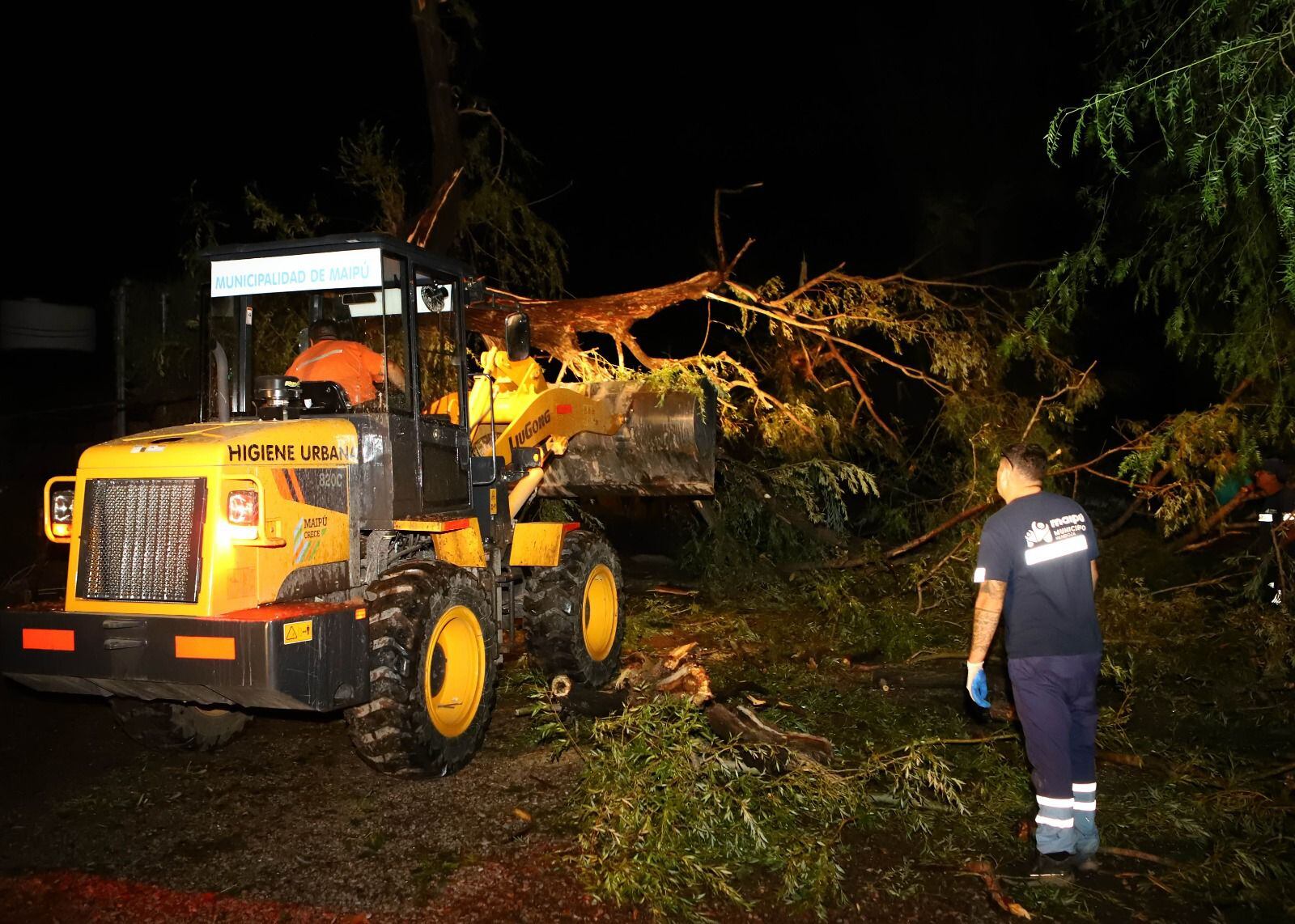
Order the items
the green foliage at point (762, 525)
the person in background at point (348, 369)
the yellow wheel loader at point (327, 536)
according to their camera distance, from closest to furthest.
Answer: the yellow wheel loader at point (327, 536) < the person in background at point (348, 369) < the green foliage at point (762, 525)

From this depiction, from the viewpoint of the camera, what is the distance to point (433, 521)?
5.42 m

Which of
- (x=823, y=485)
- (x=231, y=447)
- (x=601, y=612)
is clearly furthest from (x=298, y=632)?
(x=823, y=485)

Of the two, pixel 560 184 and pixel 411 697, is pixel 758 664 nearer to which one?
pixel 411 697

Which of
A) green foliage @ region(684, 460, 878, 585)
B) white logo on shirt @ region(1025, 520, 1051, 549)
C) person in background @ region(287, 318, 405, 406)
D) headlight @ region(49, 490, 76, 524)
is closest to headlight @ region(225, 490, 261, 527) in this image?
person in background @ region(287, 318, 405, 406)

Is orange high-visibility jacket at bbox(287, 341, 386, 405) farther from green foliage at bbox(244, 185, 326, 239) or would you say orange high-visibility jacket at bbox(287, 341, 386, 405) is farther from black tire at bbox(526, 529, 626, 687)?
green foliage at bbox(244, 185, 326, 239)

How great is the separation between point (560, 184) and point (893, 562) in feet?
32.5

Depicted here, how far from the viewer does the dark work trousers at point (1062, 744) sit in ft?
13.6

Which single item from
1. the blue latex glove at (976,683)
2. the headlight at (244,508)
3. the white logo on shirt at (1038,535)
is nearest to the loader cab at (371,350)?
the headlight at (244,508)

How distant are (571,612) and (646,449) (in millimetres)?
1665

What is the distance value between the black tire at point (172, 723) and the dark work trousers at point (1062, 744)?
4058mm

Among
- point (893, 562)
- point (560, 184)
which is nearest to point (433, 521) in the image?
point (893, 562)

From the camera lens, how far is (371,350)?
18.7 ft

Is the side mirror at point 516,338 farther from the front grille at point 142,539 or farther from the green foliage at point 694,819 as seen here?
the green foliage at point 694,819

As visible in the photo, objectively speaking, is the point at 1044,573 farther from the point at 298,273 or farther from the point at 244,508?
the point at 298,273
